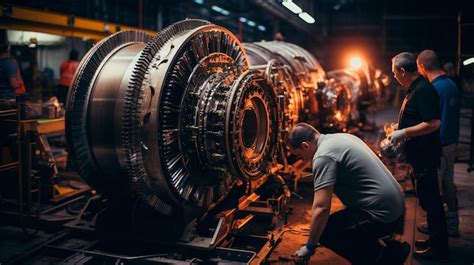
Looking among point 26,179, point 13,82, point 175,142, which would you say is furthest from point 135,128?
point 13,82

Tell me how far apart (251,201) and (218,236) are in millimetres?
917

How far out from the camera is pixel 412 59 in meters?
3.76

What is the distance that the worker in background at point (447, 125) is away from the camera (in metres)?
4.20

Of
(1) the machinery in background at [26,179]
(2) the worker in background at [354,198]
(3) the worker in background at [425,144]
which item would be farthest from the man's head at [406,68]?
(1) the machinery in background at [26,179]

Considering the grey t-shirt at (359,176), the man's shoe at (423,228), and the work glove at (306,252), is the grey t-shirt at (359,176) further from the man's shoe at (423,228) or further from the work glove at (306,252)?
the man's shoe at (423,228)

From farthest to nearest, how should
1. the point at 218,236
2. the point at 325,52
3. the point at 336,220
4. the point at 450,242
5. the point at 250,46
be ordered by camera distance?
1. the point at 325,52
2. the point at 250,46
3. the point at 450,242
4. the point at 218,236
5. the point at 336,220

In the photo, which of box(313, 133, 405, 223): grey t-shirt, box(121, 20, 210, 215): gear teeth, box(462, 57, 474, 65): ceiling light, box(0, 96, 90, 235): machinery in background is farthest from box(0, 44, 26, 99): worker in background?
box(462, 57, 474, 65): ceiling light

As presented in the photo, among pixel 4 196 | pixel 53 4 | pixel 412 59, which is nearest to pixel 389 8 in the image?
pixel 53 4

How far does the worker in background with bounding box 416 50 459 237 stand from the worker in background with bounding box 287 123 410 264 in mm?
1473

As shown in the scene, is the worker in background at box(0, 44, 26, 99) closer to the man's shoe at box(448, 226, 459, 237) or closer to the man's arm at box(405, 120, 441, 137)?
the man's arm at box(405, 120, 441, 137)

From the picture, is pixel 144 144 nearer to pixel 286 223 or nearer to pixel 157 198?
pixel 157 198

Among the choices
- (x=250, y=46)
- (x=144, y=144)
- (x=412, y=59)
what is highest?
(x=250, y=46)

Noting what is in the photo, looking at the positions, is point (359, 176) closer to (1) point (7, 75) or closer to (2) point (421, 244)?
(2) point (421, 244)

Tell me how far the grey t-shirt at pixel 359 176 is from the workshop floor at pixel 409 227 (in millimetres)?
942
